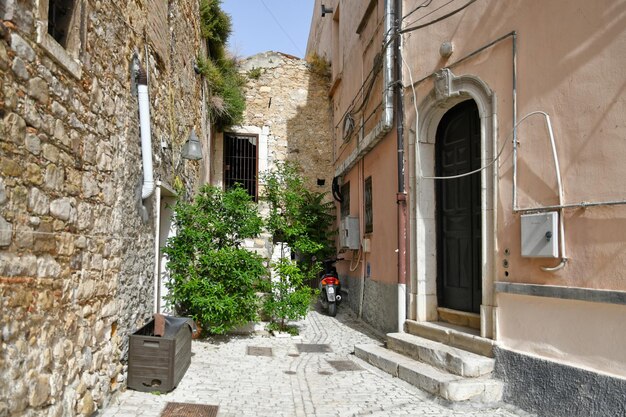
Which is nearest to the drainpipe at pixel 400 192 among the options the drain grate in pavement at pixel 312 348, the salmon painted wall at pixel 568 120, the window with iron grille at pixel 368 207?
the drain grate in pavement at pixel 312 348

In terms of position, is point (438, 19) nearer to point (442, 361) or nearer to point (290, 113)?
point (442, 361)

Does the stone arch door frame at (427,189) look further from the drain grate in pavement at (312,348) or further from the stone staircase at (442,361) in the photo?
the drain grate in pavement at (312,348)

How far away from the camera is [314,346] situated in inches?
299

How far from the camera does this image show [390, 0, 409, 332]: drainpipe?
6.73 meters

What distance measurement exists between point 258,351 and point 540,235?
14.0 ft

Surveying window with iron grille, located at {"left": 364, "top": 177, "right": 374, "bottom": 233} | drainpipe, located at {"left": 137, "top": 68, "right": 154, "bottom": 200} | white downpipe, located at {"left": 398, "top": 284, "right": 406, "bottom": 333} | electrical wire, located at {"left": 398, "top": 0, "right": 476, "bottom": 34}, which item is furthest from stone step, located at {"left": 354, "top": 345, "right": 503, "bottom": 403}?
electrical wire, located at {"left": 398, "top": 0, "right": 476, "bottom": 34}

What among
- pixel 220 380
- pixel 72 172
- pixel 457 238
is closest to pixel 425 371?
pixel 457 238

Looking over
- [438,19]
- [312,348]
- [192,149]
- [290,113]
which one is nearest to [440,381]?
[312,348]

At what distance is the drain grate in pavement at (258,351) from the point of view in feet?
22.9

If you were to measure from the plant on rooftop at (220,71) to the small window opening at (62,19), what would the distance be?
261 inches

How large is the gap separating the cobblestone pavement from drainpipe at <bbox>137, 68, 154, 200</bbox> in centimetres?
218

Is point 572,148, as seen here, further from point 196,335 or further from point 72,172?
point 196,335

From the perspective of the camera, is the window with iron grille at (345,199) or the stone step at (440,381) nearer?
the stone step at (440,381)

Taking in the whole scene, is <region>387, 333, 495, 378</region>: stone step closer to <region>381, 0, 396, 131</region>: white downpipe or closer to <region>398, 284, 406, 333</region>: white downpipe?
<region>398, 284, 406, 333</region>: white downpipe
